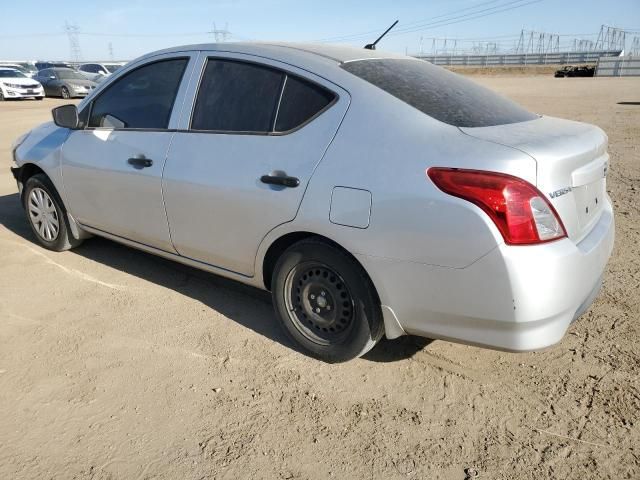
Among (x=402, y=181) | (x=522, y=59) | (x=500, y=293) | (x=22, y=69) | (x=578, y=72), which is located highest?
(x=402, y=181)

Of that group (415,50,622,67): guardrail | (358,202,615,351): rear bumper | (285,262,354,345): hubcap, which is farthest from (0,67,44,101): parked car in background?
(415,50,622,67): guardrail

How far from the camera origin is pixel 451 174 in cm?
240

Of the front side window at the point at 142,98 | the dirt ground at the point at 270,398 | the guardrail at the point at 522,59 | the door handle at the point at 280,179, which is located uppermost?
the front side window at the point at 142,98

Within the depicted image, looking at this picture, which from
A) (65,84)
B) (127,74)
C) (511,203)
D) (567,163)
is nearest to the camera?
(511,203)

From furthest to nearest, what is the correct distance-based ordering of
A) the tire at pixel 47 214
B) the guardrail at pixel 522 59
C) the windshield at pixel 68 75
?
→ the guardrail at pixel 522 59 < the windshield at pixel 68 75 < the tire at pixel 47 214

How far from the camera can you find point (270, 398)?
2805 millimetres

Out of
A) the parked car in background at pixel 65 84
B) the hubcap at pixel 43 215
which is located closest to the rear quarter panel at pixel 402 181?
the hubcap at pixel 43 215

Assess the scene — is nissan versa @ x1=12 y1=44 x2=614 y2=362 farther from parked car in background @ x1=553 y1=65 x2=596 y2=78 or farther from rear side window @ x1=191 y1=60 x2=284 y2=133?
parked car in background @ x1=553 y1=65 x2=596 y2=78

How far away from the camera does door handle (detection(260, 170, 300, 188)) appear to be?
2.86 meters

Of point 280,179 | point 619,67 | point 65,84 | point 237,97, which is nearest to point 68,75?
point 65,84

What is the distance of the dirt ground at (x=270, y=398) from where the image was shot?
2361 mm

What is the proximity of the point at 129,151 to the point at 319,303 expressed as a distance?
5.80ft

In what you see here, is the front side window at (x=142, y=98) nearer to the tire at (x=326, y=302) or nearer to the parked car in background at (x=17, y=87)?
the tire at (x=326, y=302)

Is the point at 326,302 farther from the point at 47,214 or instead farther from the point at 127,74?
the point at 47,214
